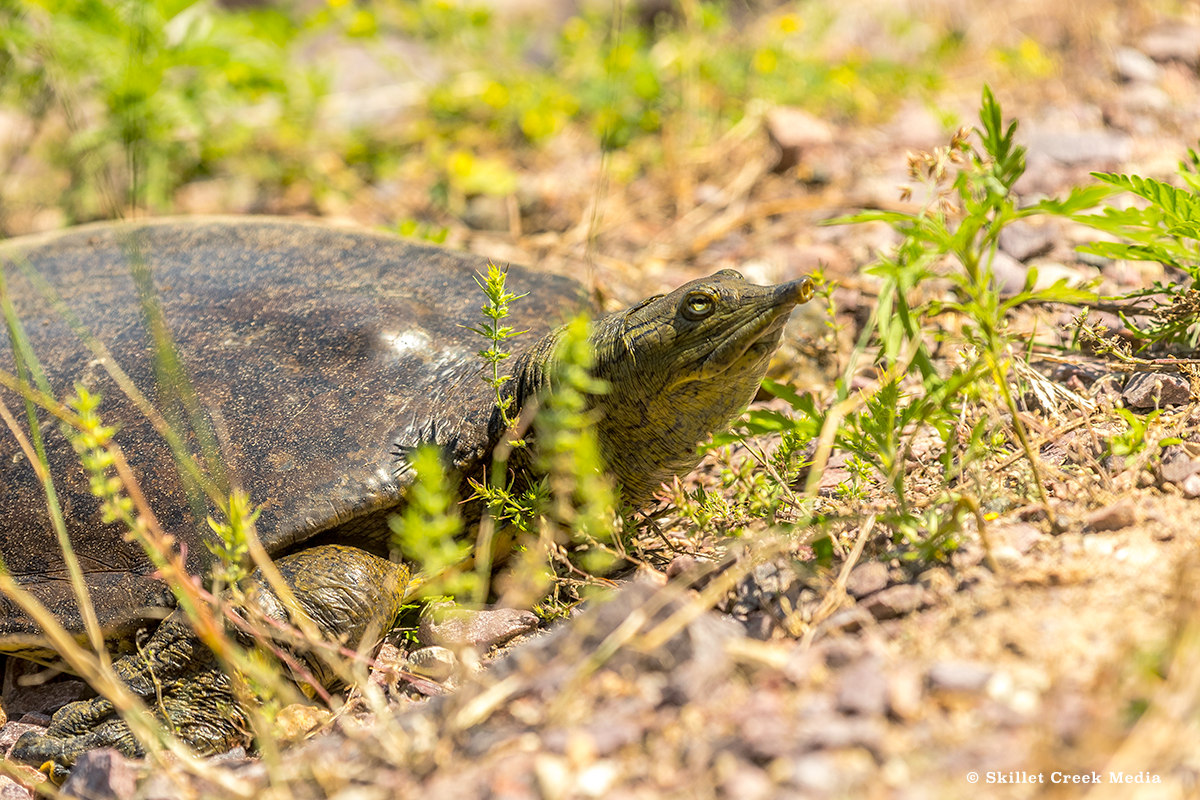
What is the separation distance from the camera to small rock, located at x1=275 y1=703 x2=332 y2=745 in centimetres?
205

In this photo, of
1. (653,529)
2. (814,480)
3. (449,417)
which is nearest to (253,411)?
(449,417)

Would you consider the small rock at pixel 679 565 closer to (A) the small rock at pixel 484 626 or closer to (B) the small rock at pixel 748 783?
(A) the small rock at pixel 484 626

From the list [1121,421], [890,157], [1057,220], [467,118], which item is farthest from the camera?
[467,118]

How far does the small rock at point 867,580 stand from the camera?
186 cm

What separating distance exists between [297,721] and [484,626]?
48 cm

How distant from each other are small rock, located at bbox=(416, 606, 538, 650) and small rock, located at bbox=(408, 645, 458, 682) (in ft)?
0.09

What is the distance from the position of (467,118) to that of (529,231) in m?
1.24

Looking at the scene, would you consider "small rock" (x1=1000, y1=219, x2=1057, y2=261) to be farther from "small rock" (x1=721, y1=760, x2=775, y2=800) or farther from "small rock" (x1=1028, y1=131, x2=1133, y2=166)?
"small rock" (x1=721, y1=760, x2=775, y2=800)

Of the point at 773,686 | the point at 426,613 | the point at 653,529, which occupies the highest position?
the point at 773,686

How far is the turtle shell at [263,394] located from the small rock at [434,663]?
1.08 ft

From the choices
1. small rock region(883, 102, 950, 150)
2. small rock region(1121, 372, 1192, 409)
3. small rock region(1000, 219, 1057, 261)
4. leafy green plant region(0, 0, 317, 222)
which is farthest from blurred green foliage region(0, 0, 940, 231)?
small rock region(1121, 372, 1192, 409)

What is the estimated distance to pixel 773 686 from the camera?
1.54 meters

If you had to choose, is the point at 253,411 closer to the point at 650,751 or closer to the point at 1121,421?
the point at 650,751

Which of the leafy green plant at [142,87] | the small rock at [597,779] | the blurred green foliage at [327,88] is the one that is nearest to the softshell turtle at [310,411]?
the small rock at [597,779]
